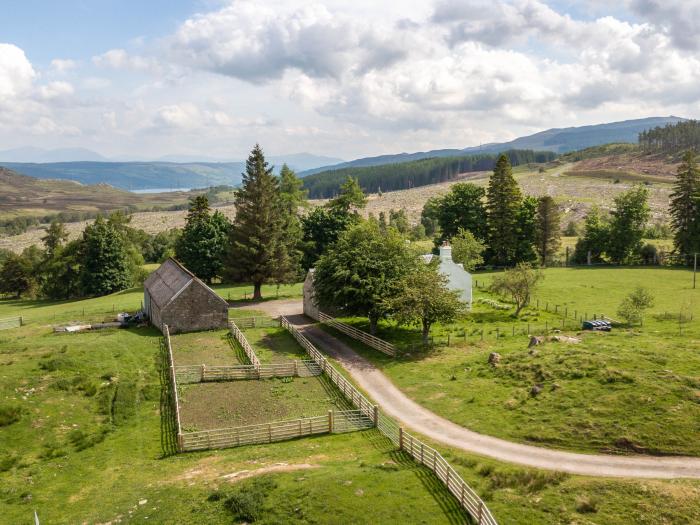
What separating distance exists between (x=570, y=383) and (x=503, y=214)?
57870 mm

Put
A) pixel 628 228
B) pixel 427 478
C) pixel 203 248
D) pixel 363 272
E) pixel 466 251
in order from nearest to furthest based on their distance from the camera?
pixel 427 478
pixel 363 272
pixel 466 251
pixel 203 248
pixel 628 228

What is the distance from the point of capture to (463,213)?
8812 centimetres

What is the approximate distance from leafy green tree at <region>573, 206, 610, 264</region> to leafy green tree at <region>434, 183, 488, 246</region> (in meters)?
16.9

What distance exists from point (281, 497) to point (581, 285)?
186 feet

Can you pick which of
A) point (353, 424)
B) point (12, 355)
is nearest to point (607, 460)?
point (353, 424)

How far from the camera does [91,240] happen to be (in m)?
75.1

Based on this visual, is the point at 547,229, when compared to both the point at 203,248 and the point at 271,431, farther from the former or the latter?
the point at 271,431

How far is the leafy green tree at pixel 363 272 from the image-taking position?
4409cm

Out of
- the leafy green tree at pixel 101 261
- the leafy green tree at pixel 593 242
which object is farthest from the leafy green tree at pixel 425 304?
the leafy green tree at pixel 593 242

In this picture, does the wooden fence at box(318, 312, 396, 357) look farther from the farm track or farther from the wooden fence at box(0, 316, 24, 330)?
the wooden fence at box(0, 316, 24, 330)

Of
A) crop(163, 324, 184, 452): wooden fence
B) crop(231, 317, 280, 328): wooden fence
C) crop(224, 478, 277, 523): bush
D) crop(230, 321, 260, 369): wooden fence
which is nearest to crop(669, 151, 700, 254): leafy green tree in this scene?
crop(231, 317, 280, 328): wooden fence

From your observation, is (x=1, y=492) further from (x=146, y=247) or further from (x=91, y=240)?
(x=146, y=247)

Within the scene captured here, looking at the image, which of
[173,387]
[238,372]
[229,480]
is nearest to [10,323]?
[173,387]

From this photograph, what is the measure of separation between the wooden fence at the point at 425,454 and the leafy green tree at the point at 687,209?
230ft
